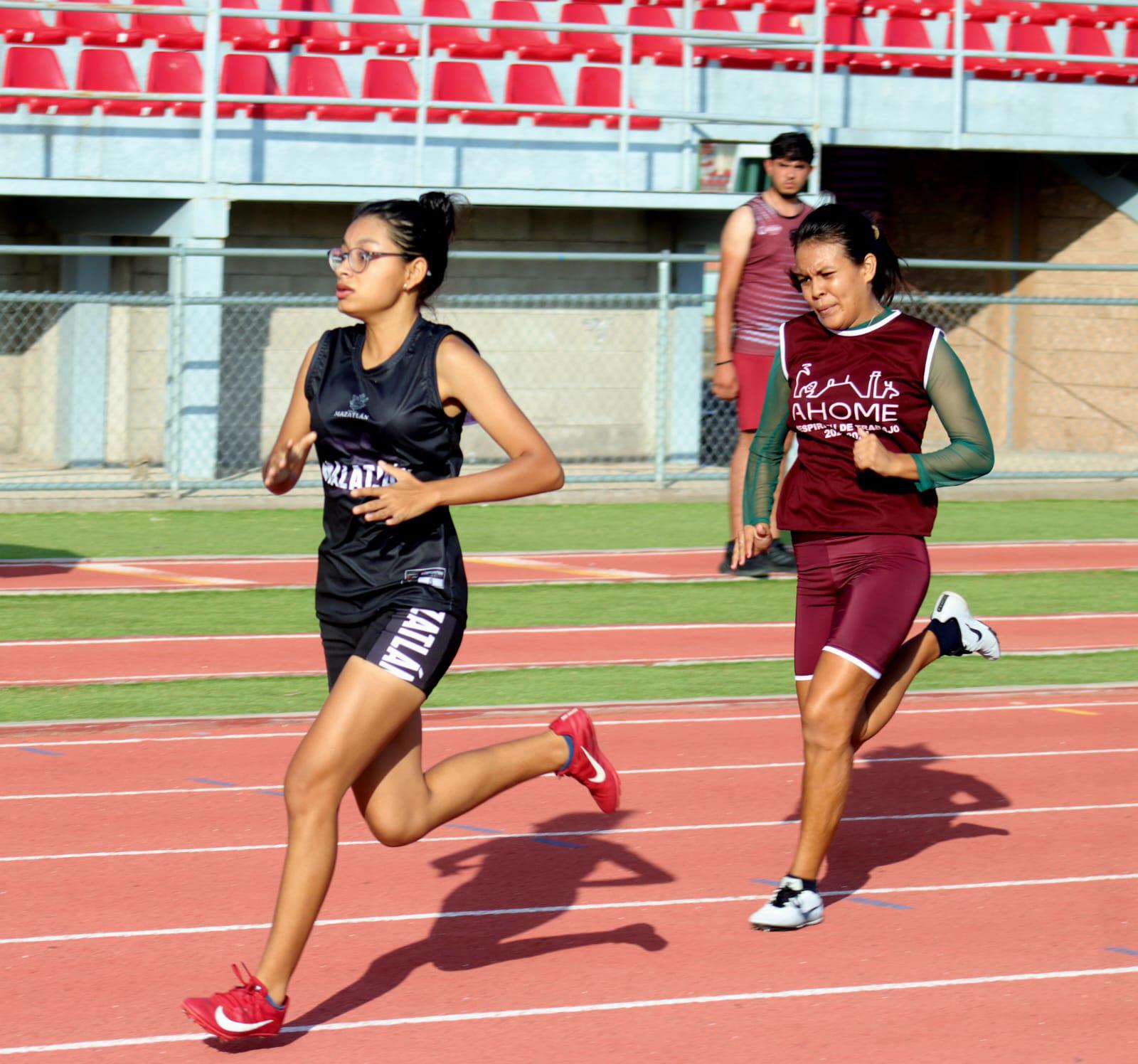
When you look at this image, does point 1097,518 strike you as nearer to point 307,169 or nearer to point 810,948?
point 307,169

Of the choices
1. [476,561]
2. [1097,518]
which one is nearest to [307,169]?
[476,561]

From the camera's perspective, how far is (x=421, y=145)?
1762 cm

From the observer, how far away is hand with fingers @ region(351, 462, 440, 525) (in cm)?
441

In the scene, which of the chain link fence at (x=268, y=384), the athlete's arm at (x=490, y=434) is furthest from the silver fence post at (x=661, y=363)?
the athlete's arm at (x=490, y=434)

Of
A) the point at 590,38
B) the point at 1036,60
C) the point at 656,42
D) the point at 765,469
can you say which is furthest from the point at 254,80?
the point at 765,469

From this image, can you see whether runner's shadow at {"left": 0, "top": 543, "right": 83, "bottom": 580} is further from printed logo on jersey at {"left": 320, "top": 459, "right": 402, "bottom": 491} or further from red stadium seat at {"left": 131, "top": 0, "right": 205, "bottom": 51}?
printed logo on jersey at {"left": 320, "top": 459, "right": 402, "bottom": 491}

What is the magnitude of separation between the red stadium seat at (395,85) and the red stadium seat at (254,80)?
889 millimetres

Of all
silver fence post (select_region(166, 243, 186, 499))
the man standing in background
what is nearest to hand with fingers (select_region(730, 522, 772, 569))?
the man standing in background

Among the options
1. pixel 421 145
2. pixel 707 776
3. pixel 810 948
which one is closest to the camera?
pixel 810 948

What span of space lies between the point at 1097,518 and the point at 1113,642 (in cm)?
600

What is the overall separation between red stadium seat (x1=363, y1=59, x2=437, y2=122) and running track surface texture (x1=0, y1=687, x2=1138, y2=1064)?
11.3 m

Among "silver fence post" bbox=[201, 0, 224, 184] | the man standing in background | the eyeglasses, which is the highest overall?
"silver fence post" bbox=[201, 0, 224, 184]

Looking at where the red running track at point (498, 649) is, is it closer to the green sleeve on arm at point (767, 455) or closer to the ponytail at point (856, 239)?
the green sleeve on arm at point (767, 455)

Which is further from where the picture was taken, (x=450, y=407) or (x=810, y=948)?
(x=810, y=948)
